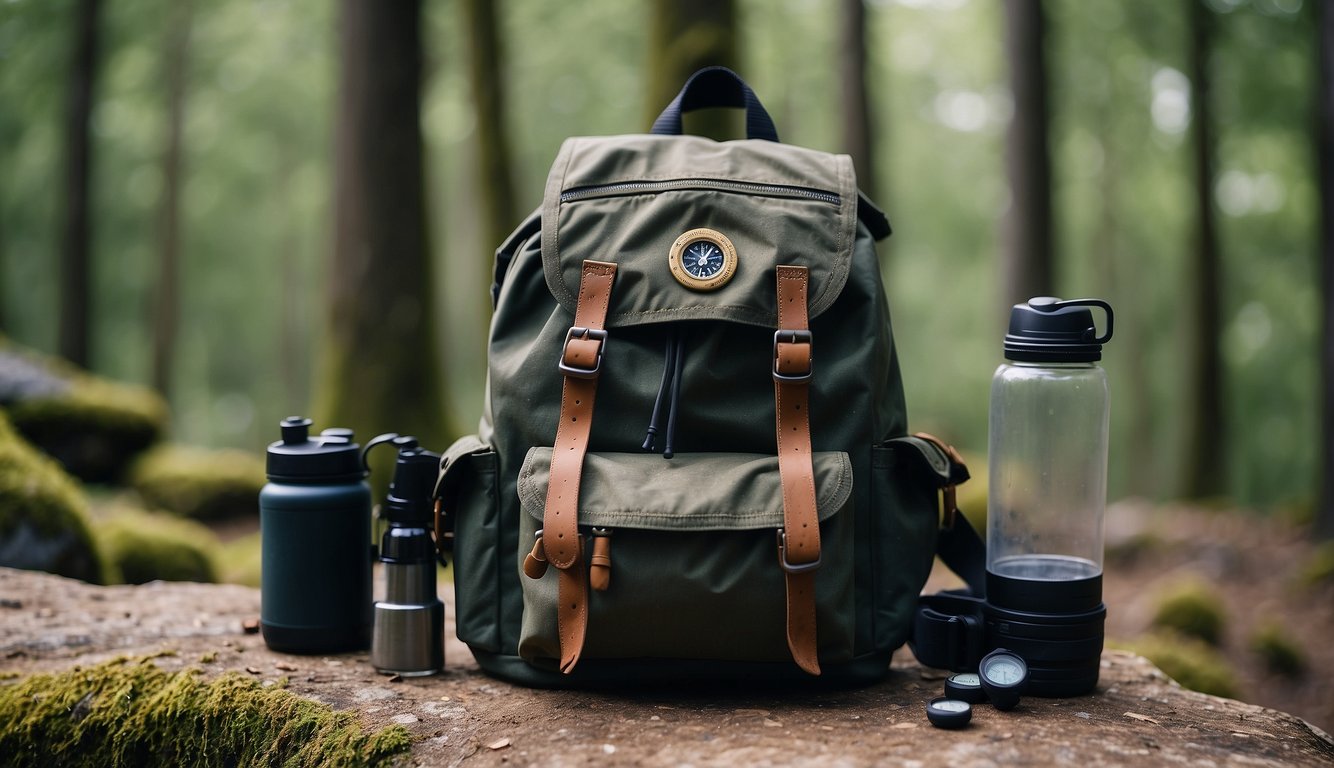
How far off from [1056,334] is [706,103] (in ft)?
4.25

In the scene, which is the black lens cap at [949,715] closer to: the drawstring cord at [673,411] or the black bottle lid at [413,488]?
the drawstring cord at [673,411]

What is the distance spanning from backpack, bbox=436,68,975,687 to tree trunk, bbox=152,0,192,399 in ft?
44.1

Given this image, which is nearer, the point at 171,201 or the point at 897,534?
the point at 897,534

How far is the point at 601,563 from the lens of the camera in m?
2.35

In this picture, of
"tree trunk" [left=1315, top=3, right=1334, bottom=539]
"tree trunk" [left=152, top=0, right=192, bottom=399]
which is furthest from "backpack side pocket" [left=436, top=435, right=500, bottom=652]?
"tree trunk" [left=152, top=0, right=192, bottom=399]

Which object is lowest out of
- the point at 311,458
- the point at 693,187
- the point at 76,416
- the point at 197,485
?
the point at 197,485

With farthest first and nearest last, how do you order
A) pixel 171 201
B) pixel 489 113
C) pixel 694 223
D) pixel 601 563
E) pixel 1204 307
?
pixel 171 201, pixel 1204 307, pixel 489 113, pixel 694 223, pixel 601 563

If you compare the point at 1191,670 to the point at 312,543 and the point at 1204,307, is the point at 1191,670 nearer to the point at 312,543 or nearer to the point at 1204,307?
the point at 312,543

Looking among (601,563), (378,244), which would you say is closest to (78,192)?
(378,244)

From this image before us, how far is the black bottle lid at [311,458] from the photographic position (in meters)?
2.91

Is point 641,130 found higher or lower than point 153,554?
higher

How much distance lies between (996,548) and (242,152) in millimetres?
16359

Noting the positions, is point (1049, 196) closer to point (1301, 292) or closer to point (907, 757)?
point (907, 757)

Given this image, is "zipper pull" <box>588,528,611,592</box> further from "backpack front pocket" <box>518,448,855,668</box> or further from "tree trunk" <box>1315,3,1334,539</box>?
"tree trunk" <box>1315,3,1334,539</box>
